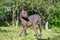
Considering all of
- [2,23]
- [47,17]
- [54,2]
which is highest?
[54,2]

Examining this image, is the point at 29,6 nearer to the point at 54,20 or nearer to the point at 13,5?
the point at 13,5

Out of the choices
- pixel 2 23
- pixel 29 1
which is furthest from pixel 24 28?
pixel 2 23

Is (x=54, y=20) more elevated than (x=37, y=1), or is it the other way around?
(x=37, y=1)

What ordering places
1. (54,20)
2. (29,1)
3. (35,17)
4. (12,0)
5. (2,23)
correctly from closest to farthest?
(35,17) < (29,1) < (12,0) < (54,20) < (2,23)

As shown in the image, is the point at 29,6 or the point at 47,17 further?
the point at 47,17

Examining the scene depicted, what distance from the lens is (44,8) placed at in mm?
25297

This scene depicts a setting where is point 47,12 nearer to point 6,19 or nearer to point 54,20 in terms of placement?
point 54,20

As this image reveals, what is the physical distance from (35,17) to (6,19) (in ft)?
68.9

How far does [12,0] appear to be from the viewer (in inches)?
1024

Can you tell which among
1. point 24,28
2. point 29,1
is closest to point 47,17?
point 29,1

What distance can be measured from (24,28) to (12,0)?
12.0m

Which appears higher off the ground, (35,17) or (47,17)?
(35,17)

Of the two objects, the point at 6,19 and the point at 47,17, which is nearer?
the point at 47,17

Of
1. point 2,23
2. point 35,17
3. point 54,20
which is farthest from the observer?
point 2,23
